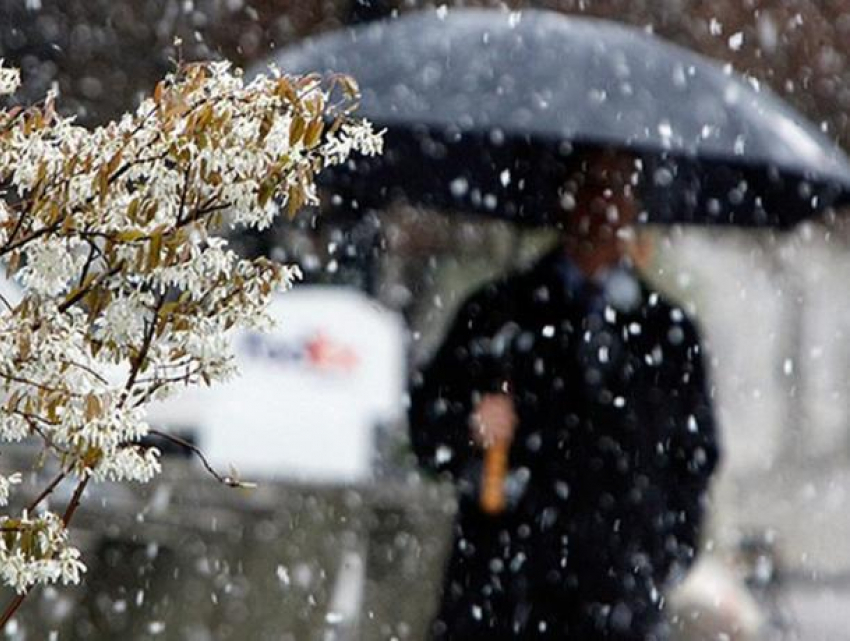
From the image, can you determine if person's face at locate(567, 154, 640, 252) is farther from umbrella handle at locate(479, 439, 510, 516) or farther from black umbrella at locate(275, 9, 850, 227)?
umbrella handle at locate(479, 439, 510, 516)

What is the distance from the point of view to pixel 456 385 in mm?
4797

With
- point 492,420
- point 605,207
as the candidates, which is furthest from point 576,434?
point 605,207

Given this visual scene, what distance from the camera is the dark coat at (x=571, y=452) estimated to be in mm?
4719

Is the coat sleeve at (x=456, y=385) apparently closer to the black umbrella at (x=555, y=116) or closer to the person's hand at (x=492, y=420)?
the person's hand at (x=492, y=420)

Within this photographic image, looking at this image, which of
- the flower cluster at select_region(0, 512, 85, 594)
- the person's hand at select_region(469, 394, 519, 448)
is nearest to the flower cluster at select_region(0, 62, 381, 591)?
the flower cluster at select_region(0, 512, 85, 594)

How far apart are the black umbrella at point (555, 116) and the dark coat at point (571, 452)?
49 centimetres

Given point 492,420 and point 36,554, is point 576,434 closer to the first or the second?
point 492,420

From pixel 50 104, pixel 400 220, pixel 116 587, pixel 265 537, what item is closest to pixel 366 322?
pixel 265 537

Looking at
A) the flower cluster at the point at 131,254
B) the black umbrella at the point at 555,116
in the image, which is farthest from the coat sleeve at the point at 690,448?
the flower cluster at the point at 131,254

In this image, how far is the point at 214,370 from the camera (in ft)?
6.22

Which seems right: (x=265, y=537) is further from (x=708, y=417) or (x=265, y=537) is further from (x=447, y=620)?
(x=708, y=417)

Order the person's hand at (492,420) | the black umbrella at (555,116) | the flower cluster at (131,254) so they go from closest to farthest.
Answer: the flower cluster at (131,254) → the person's hand at (492,420) → the black umbrella at (555,116)

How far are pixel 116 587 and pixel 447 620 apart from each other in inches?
50.6

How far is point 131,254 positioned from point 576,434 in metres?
→ 3.05
